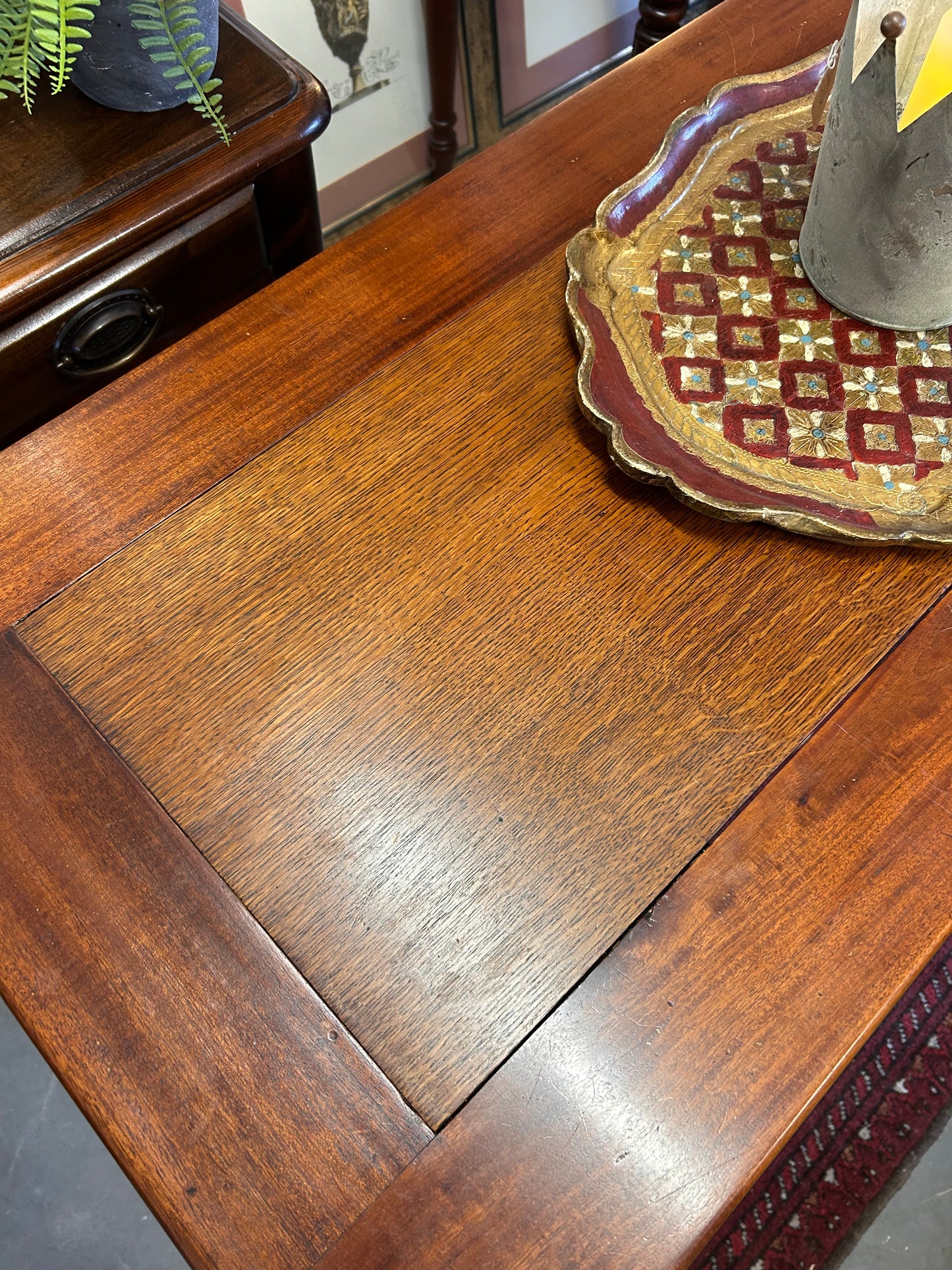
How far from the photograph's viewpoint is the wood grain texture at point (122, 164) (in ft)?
2.30

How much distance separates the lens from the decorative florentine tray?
0.59 metres

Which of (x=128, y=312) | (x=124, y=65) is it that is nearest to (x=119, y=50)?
(x=124, y=65)

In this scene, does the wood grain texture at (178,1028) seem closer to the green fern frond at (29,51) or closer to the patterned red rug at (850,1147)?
the green fern frond at (29,51)

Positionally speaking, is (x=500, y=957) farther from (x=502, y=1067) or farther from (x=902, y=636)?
(x=902, y=636)

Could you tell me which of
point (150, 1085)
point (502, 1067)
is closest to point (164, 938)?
point (150, 1085)

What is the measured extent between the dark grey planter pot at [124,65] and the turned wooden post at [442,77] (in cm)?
66

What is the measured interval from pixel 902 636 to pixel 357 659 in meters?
0.31

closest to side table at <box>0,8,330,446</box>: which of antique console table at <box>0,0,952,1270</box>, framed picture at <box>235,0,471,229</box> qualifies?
antique console table at <box>0,0,952,1270</box>

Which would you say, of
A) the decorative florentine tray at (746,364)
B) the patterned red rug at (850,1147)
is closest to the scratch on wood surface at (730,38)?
the decorative florentine tray at (746,364)

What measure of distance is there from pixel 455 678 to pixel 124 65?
0.52 meters

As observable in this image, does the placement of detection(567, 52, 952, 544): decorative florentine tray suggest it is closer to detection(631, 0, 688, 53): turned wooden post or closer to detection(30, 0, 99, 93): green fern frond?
detection(30, 0, 99, 93): green fern frond

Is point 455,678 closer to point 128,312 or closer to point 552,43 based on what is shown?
point 128,312

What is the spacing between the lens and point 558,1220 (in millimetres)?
431

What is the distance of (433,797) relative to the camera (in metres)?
0.52
